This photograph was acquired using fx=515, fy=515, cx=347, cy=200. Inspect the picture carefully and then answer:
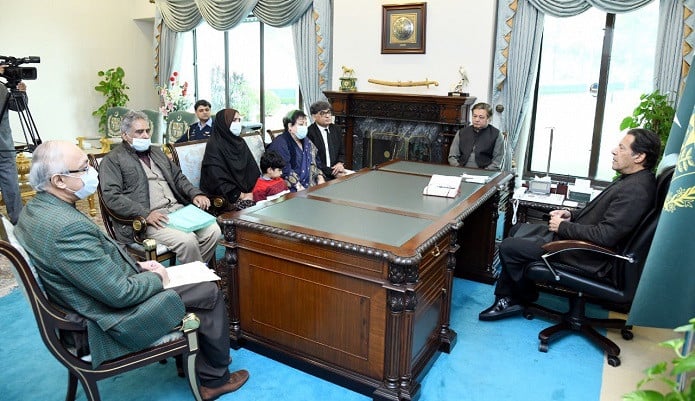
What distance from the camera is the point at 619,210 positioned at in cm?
250

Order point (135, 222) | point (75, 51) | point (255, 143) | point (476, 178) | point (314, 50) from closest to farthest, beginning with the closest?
point (135, 222) < point (476, 178) < point (255, 143) < point (314, 50) < point (75, 51)

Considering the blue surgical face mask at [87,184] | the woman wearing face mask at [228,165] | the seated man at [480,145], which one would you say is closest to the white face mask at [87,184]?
the blue surgical face mask at [87,184]

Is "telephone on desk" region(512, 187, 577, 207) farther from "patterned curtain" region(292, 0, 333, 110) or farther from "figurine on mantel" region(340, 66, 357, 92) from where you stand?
"patterned curtain" region(292, 0, 333, 110)

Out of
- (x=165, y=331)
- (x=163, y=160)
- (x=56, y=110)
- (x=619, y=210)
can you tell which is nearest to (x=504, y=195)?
(x=619, y=210)

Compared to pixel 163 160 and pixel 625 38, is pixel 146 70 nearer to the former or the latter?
pixel 163 160

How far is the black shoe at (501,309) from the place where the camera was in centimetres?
302

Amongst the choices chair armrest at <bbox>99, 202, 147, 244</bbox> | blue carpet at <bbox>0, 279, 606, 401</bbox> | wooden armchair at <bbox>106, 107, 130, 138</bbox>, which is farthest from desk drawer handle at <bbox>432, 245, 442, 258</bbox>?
wooden armchair at <bbox>106, 107, 130, 138</bbox>

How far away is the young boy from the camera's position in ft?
11.2

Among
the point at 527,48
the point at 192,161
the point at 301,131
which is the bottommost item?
the point at 192,161

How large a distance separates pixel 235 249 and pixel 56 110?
611cm

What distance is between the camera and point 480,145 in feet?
15.0

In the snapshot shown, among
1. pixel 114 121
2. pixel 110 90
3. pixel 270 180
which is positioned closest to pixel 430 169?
pixel 270 180

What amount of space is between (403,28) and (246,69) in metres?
2.79

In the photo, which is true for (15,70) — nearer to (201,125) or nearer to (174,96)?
(201,125)
